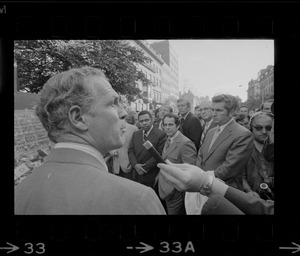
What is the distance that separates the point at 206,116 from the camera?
3180 millimetres

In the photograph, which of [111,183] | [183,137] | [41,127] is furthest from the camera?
[183,137]

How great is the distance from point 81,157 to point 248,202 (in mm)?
1782

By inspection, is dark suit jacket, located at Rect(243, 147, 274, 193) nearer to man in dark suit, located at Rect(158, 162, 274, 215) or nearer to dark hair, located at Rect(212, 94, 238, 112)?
man in dark suit, located at Rect(158, 162, 274, 215)

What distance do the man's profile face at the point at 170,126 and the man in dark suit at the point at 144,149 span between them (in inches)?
2.1

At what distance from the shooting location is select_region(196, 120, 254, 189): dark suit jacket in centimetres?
312

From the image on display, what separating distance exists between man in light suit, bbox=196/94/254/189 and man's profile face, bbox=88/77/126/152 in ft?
3.09

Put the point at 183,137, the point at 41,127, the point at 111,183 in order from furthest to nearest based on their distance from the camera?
the point at 183,137, the point at 41,127, the point at 111,183

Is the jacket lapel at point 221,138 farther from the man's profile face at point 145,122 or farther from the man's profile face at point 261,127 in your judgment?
the man's profile face at point 145,122
